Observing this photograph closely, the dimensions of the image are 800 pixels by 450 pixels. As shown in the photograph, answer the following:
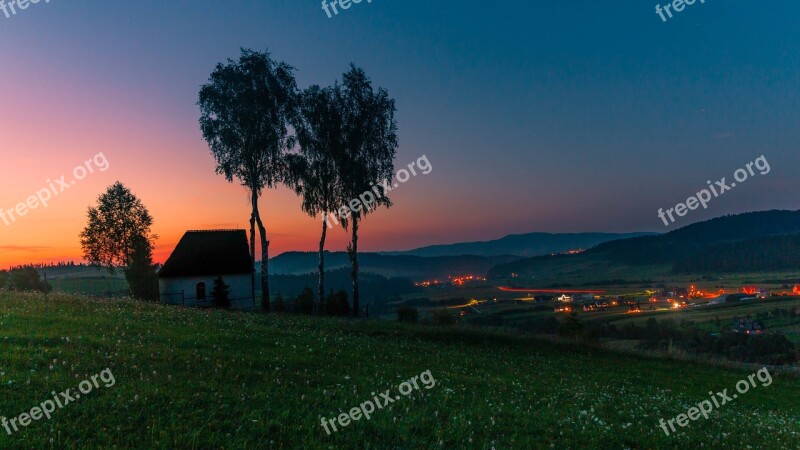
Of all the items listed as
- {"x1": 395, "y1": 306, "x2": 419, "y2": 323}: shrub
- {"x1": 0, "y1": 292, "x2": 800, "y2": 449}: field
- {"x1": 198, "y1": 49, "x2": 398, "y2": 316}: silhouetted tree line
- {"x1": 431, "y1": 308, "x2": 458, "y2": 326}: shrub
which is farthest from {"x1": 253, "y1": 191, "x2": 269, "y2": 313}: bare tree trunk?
{"x1": 0, "y1": 292, "x2": 800, "y2": 449}: field

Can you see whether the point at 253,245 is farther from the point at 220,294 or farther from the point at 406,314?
the point at 406,314

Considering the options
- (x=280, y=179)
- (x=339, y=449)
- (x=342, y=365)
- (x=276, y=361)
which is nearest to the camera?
(x=339, y=449)

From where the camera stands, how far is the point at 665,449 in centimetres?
1007

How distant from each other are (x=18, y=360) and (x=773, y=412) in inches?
955

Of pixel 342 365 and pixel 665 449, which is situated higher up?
pixel 342 365

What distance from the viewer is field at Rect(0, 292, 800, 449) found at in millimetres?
7992

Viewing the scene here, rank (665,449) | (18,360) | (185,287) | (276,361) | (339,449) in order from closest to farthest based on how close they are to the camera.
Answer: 1. (339,449)
2. (665,449)
3. (18,360)
4. (276,361)
5. (185,287)

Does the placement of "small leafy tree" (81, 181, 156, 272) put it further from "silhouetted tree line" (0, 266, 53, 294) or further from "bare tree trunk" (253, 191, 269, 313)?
"bare tree trunk" (253, 191, 269, 313)

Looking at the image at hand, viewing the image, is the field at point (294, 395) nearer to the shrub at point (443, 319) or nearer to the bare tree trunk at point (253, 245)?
the shrub at point (443, 319)

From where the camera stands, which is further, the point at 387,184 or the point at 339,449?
the point at 387,184

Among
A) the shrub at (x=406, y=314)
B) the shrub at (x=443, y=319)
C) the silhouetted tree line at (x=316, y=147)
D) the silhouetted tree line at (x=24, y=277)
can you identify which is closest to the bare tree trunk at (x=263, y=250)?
the silhouetted tree line at (x=316, y=147)

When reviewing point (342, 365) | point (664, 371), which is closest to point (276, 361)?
point (342, 365)

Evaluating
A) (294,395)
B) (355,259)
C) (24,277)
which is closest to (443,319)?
(355,259)

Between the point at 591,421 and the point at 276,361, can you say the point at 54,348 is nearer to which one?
the point at 276,361
